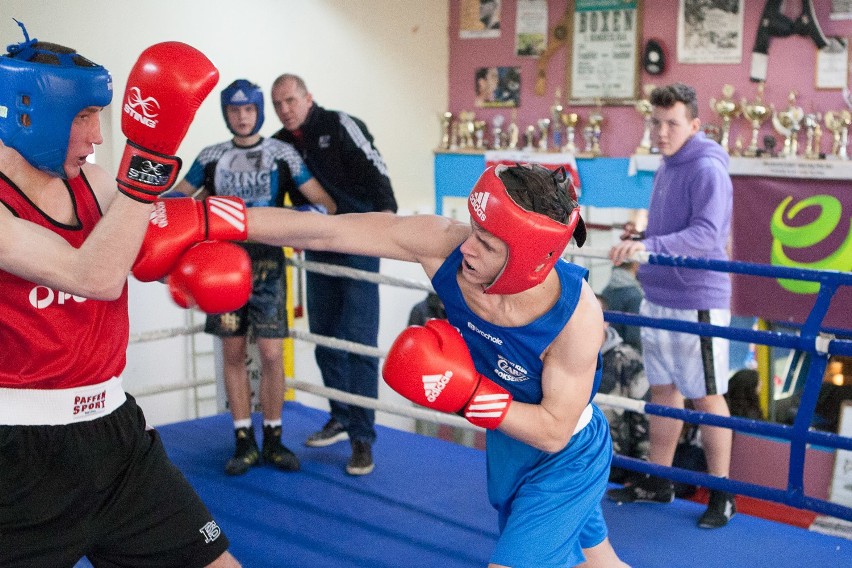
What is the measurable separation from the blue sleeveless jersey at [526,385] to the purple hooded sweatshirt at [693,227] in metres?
1.12

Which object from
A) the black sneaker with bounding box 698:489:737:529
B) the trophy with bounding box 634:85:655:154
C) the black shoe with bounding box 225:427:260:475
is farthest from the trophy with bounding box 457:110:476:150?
the black sneaker with bounding box 698:489:737:529

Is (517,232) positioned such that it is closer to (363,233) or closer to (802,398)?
(363,233)

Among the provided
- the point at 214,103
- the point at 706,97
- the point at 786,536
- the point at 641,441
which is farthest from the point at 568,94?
the point at 786,536

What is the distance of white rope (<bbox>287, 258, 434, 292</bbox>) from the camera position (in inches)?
126

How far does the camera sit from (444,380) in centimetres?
182

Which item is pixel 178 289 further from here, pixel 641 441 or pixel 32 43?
pixel 641 441

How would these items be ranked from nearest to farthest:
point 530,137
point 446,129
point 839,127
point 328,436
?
point 328,436 < point 839,127 < point 530,137 < point 446,129

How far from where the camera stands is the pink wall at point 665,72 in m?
5.53

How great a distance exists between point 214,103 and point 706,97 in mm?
3001

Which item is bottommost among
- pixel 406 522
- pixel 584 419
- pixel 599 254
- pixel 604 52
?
pixel 406 522

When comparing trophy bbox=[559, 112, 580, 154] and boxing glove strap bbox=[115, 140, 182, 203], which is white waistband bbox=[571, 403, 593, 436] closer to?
boxing glove strap bbox=[115, 140, 182, 203]

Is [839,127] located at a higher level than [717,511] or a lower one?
higher

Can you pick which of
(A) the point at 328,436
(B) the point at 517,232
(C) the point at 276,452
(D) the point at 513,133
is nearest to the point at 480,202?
(B) the point at 517,232

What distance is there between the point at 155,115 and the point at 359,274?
69.6 inches
